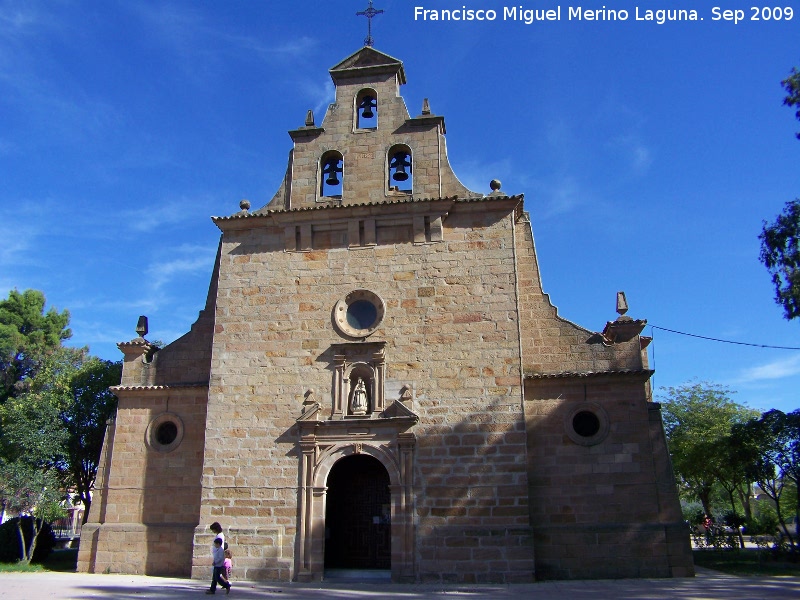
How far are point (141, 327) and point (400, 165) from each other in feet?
27.7

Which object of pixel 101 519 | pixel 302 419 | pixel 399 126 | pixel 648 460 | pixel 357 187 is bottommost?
pixel 101 519

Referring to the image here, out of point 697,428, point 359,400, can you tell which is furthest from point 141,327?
point 697,428

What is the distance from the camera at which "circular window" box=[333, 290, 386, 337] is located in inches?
635

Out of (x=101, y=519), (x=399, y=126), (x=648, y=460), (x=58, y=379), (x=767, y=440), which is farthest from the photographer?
(x=58, y=379)

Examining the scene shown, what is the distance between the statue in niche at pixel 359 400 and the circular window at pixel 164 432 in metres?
4.79

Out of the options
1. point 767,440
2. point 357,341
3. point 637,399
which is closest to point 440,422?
point 357,341

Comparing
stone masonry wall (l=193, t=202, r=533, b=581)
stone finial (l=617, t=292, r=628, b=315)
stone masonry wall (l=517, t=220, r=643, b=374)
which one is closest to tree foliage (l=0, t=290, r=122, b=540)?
stone masonry wall (l=193, t=202, r=533, b=581)

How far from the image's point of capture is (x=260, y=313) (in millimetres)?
16688

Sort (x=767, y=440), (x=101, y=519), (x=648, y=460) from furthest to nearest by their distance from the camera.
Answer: (x=767, y=440) → (x=101, y=519) → (x=648, y=460)

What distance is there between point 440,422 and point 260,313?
536cm

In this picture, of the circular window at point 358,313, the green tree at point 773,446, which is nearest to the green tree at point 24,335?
the circular window at point 358,313

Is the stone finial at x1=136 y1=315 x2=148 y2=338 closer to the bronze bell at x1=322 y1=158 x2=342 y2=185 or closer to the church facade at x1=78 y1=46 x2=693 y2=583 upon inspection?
the church facade at x1=78 y1=46 x2=693 y2=583

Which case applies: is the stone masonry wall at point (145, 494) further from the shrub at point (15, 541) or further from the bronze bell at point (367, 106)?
the bronze bell at point (367, 106)

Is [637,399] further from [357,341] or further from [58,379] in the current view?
[58,379]
